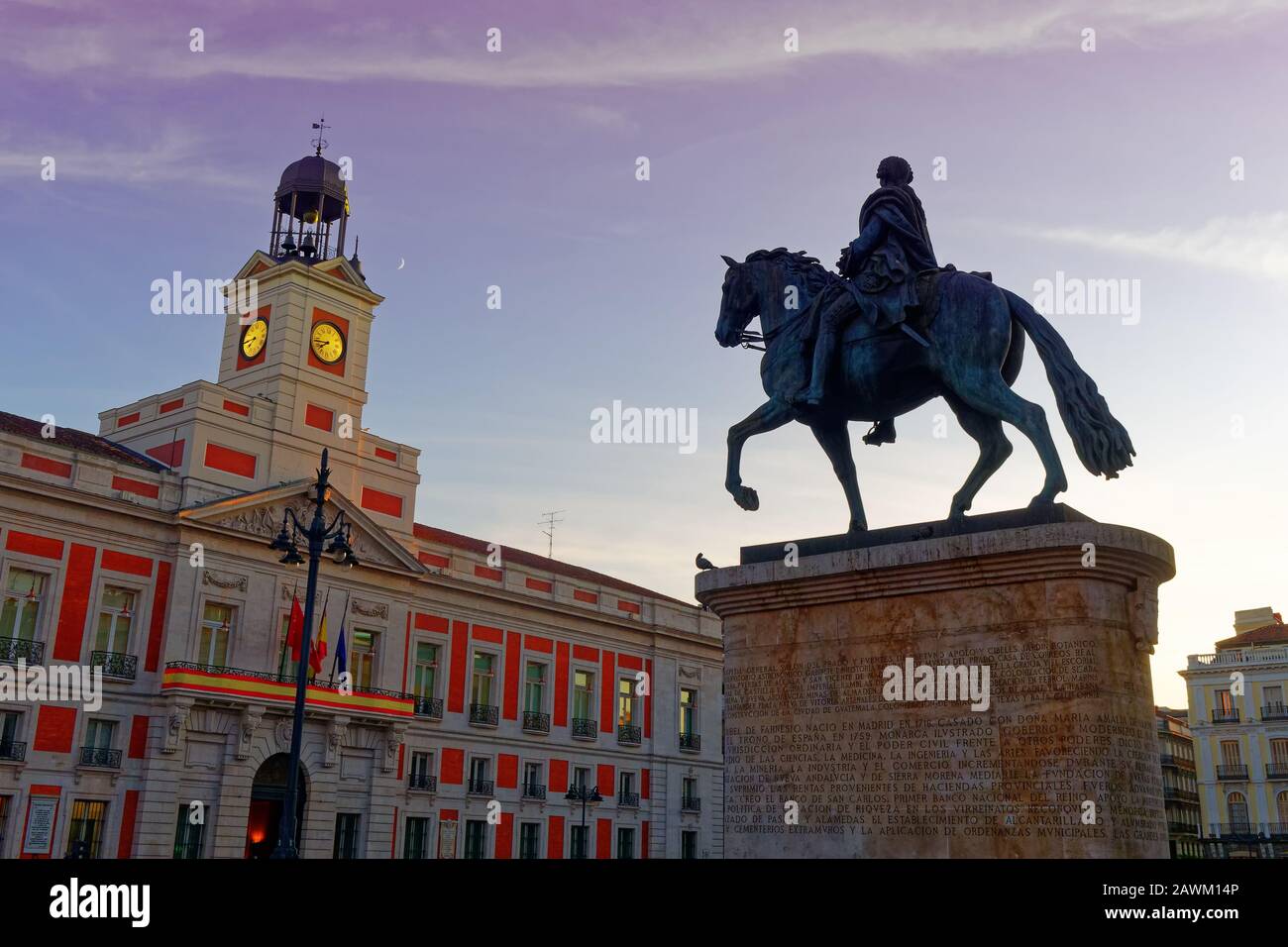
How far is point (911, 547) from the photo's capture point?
290 inches

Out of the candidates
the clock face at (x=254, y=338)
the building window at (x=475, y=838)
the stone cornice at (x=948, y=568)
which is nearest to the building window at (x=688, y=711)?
the building window at (x=475, y=838)

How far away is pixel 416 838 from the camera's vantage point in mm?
37375

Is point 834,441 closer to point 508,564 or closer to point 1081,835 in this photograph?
point 1081,835

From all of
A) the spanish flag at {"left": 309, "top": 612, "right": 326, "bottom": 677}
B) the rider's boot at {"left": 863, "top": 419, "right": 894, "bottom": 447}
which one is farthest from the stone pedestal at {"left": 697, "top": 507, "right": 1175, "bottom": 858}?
the spanish flag at {"left": 309, "top": 612, "right": 326, "bottom": 677}

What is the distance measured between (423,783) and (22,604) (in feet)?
44.6

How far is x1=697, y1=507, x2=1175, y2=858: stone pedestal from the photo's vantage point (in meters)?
6.48

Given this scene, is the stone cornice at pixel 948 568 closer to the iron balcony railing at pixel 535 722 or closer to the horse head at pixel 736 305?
the horse head at pixel 736 305

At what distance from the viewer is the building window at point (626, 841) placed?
43.2m

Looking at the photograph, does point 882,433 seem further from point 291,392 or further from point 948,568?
point 291,392

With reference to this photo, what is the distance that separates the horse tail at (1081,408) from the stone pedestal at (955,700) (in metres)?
0.51

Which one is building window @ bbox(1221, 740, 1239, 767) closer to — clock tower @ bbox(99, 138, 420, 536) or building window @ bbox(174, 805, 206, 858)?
clock tower @ bbox(99, 138, 420, 536)

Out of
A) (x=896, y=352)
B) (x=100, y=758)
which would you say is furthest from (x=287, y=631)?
(x=896, y=352)

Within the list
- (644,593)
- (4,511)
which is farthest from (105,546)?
(644,593)

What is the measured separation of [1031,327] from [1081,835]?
3.31 m
